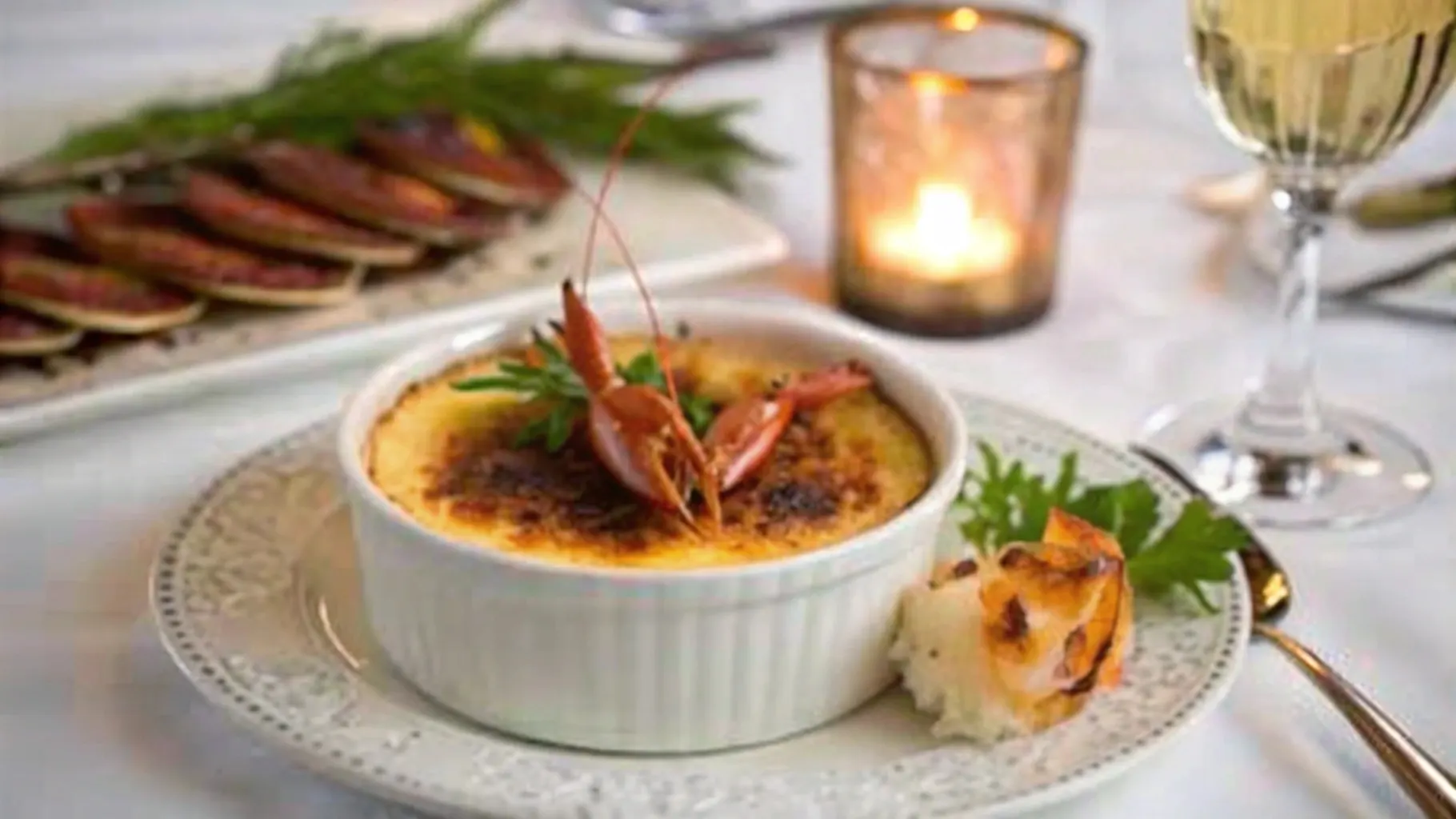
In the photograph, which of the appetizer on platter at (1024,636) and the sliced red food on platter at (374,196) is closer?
the appetizer on platter at (1024,636)

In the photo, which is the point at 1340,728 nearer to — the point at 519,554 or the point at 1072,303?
the point at 519,554

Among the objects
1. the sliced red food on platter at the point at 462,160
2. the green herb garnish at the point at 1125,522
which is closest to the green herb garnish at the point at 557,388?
the green herb garnish at the point at 1125,522

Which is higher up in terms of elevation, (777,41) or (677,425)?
(677,425)

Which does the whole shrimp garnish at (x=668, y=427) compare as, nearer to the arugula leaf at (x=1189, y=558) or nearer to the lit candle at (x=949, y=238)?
the arugula leaf at (x=1189, y=558)

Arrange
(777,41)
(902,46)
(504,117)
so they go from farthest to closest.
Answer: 1. (777,41)
2. (504,117)
3. (902,46)

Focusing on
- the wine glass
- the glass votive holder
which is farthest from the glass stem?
Result: the glass votive holder

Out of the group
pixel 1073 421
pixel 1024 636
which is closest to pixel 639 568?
pixel 1024 636

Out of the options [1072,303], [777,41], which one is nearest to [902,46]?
[1072,303]
